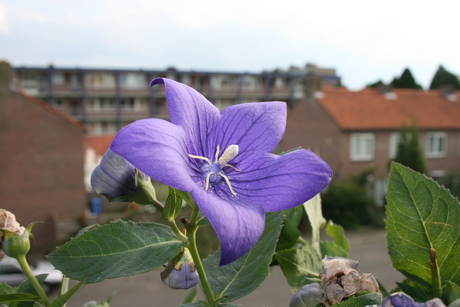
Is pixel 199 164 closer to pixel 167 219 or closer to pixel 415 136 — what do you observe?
pixel 167 219

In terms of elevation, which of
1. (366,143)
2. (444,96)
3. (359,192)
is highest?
(444,96)

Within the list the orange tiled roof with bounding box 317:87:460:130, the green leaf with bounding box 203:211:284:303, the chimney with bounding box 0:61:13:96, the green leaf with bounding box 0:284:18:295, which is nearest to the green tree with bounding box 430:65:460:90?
the orange tiled roof with bounding box 317:87:460:130

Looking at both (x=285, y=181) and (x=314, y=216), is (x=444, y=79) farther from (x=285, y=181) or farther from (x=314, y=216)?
(x=285, y=181)

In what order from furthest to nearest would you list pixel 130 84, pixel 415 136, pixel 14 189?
pixel 130 84
pixel 415 136
pixel 14 189

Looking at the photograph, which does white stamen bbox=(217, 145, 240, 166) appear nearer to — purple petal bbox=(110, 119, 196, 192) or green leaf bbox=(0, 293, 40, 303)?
purple petal bbox=(110, 119, 196, 192)

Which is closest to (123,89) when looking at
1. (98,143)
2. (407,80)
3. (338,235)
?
(98,143)

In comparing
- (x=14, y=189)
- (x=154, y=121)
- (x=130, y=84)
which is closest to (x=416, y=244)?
(x=154, y=121)

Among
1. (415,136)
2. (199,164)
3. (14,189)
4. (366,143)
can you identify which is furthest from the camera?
(366,143)
